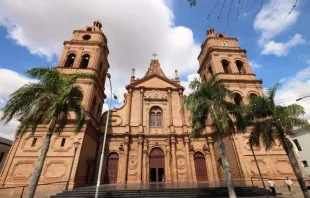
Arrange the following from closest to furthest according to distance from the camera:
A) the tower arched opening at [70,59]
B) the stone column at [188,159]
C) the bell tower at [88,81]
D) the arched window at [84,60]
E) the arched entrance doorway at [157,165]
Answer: the bell tower at [88,81]
the stone column at [188,159]
the arched entrance doorway at [157,165]
the tower arched opening at [70,59]
the arched window at [84,60]

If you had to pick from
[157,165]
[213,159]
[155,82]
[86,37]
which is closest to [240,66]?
[155,82]

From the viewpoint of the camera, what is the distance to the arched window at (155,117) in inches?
927

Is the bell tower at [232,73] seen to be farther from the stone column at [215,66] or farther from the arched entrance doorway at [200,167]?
the arched entrance doorway at [200,167]

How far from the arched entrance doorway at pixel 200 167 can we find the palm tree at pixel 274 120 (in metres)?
9.80

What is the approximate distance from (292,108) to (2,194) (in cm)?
2363

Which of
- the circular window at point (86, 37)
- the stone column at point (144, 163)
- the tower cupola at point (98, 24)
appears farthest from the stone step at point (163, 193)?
the tower cupola at point (98, 24)

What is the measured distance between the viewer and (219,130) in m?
11.6

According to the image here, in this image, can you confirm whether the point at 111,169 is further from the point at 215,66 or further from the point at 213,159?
the point at 215,66

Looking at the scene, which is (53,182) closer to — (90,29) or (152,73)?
(152,73)

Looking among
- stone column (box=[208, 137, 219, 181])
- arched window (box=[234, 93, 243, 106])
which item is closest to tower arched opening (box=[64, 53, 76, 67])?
stone column (box=[208, 137, 219, 181])

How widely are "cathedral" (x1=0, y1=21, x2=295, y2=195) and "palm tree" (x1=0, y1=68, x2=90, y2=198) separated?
5146 millimetres

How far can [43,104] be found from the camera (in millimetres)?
9906

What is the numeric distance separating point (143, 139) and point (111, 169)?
520cm

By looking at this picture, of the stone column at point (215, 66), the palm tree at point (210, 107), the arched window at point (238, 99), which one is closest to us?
the palm tree at point (210, 107)
